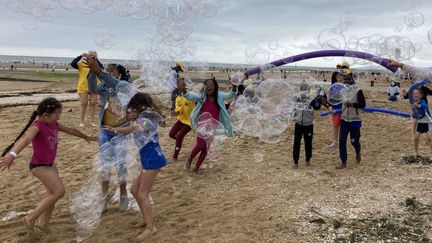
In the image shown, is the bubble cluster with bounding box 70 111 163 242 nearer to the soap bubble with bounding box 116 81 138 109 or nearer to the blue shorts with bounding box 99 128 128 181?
the blue shorts with bounding box 99 128 128 181

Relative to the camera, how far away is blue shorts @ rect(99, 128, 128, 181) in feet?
16.6

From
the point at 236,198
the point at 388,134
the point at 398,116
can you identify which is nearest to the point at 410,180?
the point at 236,198

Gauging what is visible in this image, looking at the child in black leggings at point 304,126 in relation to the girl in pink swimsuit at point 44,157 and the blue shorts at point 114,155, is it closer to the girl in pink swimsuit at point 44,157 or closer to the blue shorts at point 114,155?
the blue shorts at point 114,155

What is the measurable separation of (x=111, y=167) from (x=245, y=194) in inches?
81.7

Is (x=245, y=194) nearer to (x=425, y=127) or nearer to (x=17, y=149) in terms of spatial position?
(x=17, y=149)

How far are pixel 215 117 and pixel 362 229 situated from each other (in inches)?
129

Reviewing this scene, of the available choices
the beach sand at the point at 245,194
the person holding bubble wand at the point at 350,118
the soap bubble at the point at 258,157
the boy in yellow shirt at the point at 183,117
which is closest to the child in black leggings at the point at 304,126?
the beach sand at the point at 245,194

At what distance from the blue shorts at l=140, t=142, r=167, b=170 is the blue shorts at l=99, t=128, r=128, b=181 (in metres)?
0.44

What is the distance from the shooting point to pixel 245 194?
6141 millimetres

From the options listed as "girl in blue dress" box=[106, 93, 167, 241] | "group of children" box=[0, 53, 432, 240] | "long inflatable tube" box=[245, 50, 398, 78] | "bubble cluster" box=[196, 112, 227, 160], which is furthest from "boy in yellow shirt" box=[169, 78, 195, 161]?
"girl in blue dress" box=[106, 93, 167, 241]

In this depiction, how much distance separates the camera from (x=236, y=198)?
5.97 meters

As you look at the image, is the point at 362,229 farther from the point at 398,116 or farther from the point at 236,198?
the point at 398,116

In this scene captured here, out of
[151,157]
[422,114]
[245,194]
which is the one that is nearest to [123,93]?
[151,157]

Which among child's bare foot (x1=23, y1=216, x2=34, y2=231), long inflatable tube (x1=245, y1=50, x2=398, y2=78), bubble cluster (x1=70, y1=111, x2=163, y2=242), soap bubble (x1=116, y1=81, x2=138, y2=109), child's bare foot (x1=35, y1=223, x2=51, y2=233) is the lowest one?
child's bare foot (x1=35, y1=223, x2=51, y2=233)
